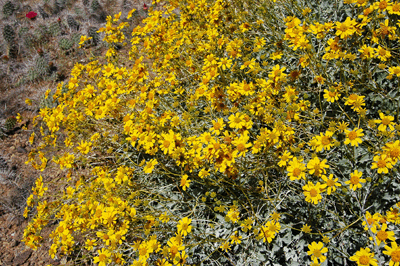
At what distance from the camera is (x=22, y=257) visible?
387cm

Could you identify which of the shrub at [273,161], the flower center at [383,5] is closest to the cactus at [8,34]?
the shrub at [273,161]

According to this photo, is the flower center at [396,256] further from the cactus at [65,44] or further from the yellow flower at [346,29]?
the cactus at [65,44]

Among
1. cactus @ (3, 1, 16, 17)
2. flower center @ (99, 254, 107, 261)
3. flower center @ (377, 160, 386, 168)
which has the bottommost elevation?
flower center @ (99, 254, 107, 261)

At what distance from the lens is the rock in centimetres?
383

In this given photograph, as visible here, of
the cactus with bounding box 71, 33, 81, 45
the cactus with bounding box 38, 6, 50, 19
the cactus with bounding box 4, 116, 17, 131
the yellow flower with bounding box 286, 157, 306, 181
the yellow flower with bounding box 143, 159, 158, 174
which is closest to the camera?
the yellow flower with bounding box 286, 157, 306, 181

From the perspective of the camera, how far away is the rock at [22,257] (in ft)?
12.6

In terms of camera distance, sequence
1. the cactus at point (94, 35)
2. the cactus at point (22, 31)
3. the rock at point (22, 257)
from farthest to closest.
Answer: the cactus at point (22, 31)
the cactus at point (94, 35)
the rock at point (22, 257)

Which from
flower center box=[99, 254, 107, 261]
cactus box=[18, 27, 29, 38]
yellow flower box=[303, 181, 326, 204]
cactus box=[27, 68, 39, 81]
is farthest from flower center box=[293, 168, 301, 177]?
cactus box=[18, 27, 29, 38]

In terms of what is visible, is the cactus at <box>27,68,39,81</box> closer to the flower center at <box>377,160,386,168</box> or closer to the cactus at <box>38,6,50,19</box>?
the cactus at <box>38,6,50,19</box>

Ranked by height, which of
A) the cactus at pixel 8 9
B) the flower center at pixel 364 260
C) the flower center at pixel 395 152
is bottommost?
the flower center at pixel 364 260

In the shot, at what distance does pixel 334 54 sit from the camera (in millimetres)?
2637

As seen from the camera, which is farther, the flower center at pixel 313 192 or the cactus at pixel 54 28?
the cactus at pixel 54 28

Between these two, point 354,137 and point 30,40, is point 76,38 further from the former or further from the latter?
point 354,137

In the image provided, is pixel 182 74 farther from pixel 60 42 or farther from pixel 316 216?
pixel 60 42
